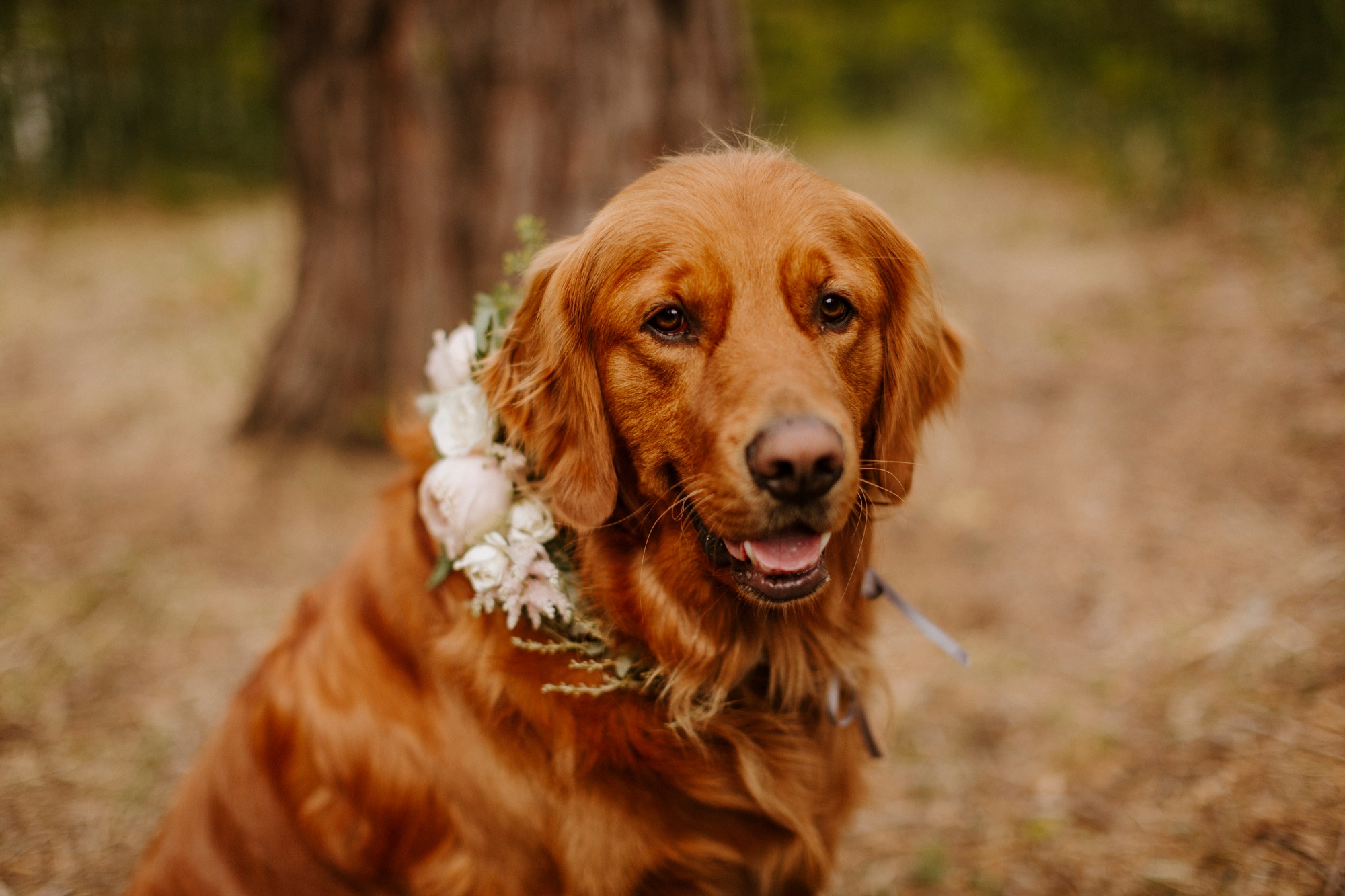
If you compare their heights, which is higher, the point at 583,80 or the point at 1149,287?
the point at 583,80

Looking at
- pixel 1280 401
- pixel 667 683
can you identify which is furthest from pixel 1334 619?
pixel 667 683

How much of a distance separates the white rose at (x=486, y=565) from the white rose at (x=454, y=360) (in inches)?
20.2

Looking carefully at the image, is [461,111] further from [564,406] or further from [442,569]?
[442,569]

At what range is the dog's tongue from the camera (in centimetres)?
185

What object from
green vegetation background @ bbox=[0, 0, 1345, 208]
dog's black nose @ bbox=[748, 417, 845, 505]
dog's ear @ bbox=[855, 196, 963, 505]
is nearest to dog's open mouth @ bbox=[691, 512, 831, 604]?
dog's black nose @ bbox=[748, 417, 845, 505]

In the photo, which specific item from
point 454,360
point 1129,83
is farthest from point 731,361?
point 1129,83

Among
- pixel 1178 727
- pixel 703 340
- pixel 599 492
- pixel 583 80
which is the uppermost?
pixel 583 80

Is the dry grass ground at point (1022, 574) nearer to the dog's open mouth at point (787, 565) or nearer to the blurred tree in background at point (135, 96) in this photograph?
the dog's open mouth at point (787, 565)

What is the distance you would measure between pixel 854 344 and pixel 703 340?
1.23 ft

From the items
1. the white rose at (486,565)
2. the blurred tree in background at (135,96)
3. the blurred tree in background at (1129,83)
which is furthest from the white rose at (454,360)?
the blurred tree in background at (135,96)

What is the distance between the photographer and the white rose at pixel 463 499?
1971 millimetres

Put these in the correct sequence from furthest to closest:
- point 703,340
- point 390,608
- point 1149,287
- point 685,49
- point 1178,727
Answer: point 1149,287
point 685,49
point 1178,727
point 390,608
point 703,340

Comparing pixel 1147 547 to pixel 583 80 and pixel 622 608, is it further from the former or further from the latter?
pixel 583 80

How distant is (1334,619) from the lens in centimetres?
321
